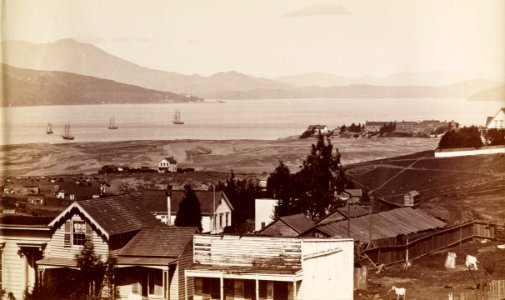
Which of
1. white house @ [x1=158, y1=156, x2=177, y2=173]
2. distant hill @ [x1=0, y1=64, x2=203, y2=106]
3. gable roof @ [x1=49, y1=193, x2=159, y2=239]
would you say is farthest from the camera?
distant hill @ [x1=0, y1=64, x2=203, y2=106]

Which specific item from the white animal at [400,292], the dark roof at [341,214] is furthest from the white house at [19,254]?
the white animal at [400,292]

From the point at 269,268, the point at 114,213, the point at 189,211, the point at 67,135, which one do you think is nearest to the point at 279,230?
the point at 269,268

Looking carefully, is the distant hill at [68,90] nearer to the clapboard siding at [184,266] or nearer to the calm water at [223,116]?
the calm water at [223,116]

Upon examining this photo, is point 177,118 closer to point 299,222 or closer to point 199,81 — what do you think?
point 199,81

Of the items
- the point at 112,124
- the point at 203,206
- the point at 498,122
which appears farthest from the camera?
the point at 112,124

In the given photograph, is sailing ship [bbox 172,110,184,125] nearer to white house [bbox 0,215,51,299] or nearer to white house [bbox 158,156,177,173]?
white house [bbox 158,156,177,173]

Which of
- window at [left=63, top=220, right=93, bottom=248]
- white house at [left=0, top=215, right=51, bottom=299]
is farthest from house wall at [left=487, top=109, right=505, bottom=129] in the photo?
white house at [left=0, top=215, right=51, bottom=299]
